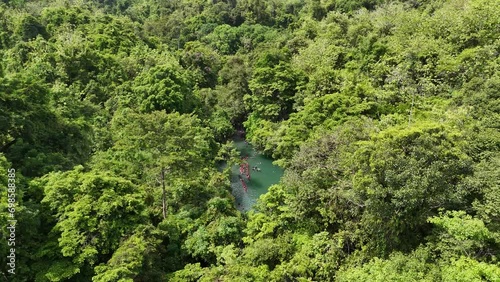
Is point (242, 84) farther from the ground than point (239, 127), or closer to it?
farther from the ground

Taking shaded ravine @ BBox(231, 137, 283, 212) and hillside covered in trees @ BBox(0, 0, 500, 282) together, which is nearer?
hillside covered in trees @ BBox(0, 0, 500, 282)

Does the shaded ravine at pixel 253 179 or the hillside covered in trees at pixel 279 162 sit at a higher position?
the hillside covered in trees at pixel 279 162

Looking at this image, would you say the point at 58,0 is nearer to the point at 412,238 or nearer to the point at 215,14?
the point at 215,14

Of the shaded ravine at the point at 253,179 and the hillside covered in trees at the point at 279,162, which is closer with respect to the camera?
the hillside covered in trees at the point at 279,162

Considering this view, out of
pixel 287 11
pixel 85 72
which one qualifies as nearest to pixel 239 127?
pixel 85 72

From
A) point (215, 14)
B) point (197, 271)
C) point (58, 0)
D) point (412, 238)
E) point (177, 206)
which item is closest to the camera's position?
point (412, 238)
